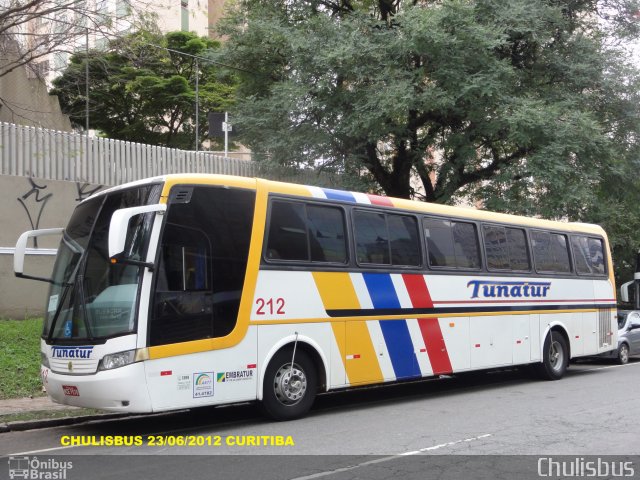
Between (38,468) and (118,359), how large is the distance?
1.56m

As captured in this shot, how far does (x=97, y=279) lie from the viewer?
8969 millimetres

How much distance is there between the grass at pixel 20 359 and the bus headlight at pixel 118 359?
179 inches

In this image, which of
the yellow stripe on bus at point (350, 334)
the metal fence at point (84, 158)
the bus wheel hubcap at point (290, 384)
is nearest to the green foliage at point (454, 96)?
the metal fence at point (84, 158)

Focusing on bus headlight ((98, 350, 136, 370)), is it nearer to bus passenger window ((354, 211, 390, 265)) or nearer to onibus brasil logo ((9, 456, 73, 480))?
onibus brasil logo ((9, 456, 73, 480))

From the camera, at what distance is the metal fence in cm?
1557

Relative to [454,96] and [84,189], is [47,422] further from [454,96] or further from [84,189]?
[454,96]

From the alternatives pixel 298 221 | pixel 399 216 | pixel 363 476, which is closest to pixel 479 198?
pixel 399 216

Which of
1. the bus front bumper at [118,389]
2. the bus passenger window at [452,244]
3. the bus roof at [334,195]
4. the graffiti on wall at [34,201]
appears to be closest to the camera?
the bus front bumper at [118,389]

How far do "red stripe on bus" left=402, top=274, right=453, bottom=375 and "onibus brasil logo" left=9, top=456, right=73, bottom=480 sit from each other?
6.34m

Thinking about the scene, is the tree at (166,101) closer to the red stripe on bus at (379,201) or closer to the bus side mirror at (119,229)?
the red stripe on bus at (379,201)

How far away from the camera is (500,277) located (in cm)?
1412

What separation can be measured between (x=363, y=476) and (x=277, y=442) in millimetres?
1959

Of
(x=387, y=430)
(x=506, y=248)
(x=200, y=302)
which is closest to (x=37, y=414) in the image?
(x=200, y=302)

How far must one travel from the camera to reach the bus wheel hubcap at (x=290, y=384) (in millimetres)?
10078
